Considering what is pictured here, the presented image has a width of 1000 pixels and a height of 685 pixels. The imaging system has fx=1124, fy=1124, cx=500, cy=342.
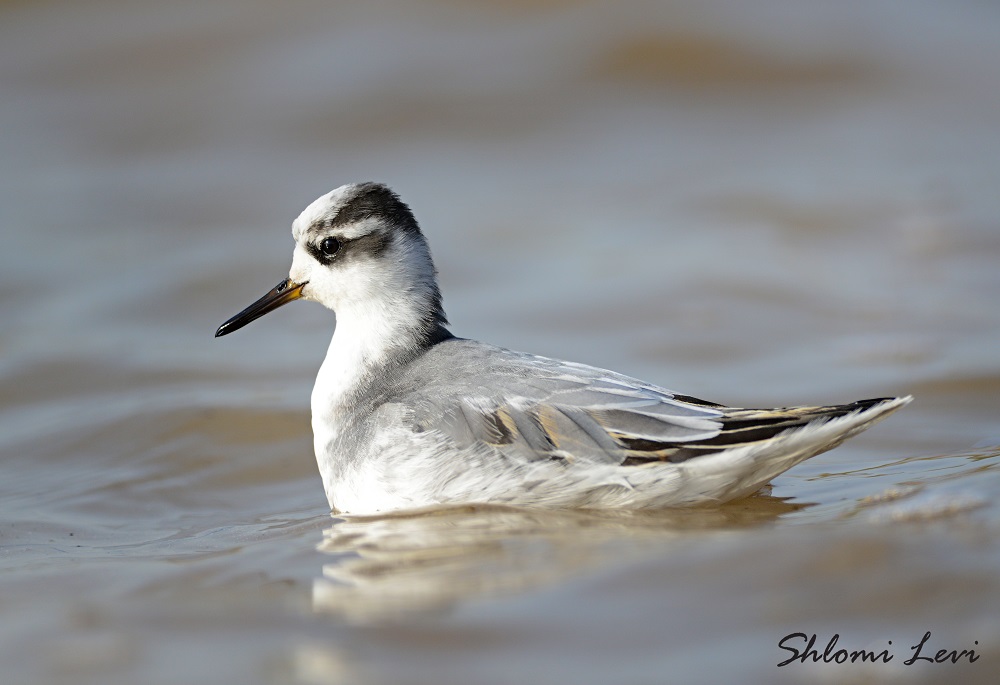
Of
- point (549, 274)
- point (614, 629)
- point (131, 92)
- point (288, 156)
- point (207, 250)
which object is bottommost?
point (614, 629)

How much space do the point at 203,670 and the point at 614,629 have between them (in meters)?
1.26

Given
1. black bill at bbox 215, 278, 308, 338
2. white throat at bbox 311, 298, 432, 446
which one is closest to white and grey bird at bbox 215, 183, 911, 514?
white throat at bbox 311, 298, 432, 446

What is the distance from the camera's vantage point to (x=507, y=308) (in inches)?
319

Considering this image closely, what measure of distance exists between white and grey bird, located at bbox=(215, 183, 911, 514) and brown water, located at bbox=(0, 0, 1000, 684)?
0.16m

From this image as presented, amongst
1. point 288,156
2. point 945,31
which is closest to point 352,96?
point 288,156

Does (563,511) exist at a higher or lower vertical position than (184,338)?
lower

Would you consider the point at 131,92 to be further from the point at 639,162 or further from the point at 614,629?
the point at 614,629

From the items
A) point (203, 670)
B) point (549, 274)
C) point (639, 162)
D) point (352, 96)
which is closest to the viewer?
point (203, 670)

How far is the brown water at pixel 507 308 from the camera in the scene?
3.57 meters

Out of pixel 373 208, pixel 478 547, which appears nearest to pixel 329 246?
pixel 373 208

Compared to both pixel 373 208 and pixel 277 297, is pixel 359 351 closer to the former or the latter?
pixel 277 297

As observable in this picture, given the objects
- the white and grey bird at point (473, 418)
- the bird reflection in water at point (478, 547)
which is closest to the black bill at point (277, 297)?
the white and grey bird at point (473, 418)

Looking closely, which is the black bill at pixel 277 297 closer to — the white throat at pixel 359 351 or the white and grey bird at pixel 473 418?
the white and grey bird at pixel 473 418

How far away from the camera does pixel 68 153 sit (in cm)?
1058
